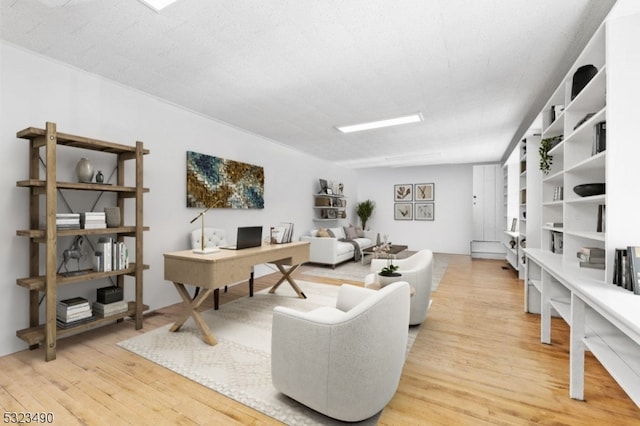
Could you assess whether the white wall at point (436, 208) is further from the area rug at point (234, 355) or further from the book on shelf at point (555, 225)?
the area rug at point (234, 355)

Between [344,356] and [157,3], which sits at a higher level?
[157,3]

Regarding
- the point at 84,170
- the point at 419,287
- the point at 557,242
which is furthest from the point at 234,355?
the point at 557,242

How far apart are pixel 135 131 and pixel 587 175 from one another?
437cm

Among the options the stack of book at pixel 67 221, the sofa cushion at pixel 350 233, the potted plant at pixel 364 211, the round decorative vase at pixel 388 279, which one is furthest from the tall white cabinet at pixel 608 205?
the potted plant at pixel 364 211

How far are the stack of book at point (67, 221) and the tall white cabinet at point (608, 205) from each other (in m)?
3.66

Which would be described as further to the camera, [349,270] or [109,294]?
[349,270]

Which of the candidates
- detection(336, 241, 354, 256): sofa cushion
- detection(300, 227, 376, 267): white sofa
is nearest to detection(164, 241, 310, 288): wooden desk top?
detection(300, 227, 376, 267): white sofa

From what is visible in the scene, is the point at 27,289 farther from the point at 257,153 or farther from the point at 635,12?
the point at 635,12

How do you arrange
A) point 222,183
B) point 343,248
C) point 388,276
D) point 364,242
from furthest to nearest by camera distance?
point 364,242 → point 343,248 → point 222,183 → point 388,276

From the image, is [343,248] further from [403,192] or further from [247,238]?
[403,192]

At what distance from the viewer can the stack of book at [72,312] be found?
8.24 ft

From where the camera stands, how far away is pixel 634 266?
1.54 meters

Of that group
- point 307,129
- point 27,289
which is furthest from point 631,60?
point 27,289

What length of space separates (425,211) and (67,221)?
818 centimetres
